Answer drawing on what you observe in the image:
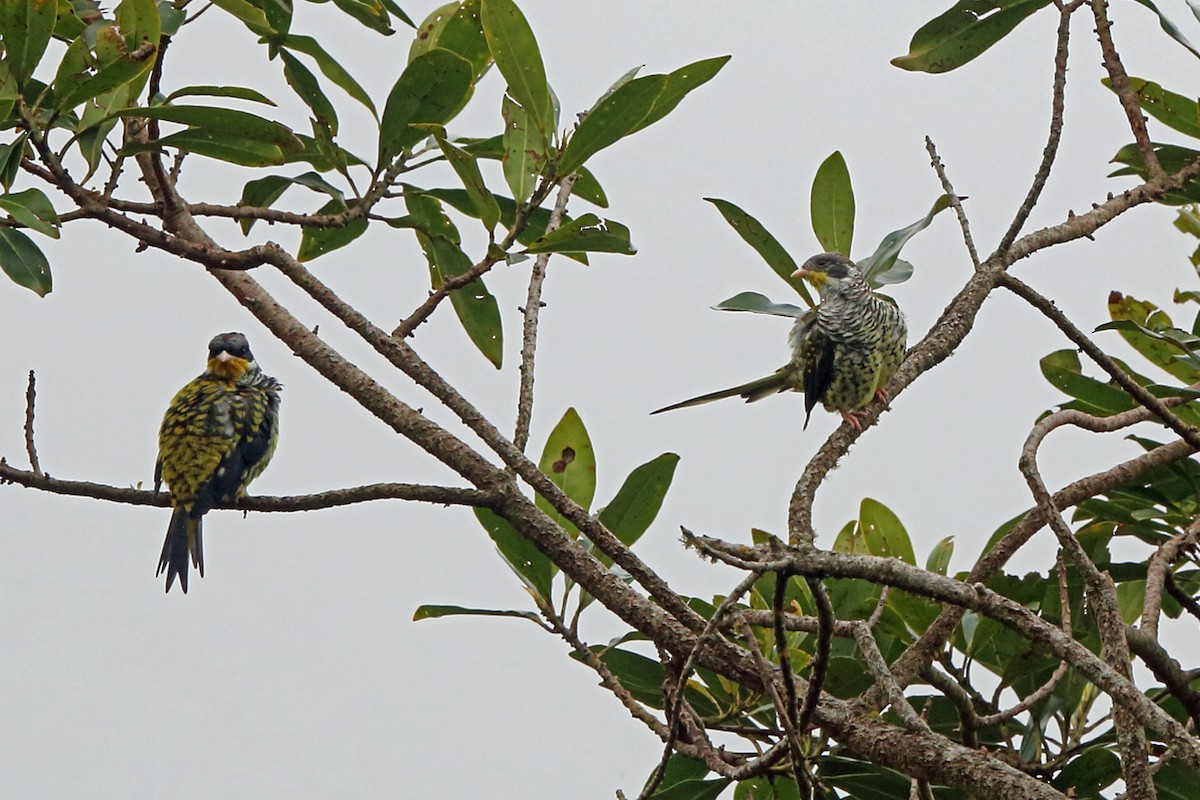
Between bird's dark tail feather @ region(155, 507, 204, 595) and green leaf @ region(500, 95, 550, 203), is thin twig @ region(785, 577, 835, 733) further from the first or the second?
bird's dark tail feather @ region(155, 507, 204, 595)

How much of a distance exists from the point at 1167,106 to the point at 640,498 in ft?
5.88

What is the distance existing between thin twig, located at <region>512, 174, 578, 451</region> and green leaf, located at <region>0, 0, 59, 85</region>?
1.08 meters

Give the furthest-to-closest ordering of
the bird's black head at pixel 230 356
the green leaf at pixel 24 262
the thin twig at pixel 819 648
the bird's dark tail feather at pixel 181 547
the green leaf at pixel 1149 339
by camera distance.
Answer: the bird's black head at pixel 230 356
the bird's dark tail feather at pixel 181 547
the green leaf at pixel 1149 339
the green leaf at pixel 24 262
the thin twig at pixel 819 648

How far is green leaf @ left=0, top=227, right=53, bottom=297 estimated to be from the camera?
266 cm

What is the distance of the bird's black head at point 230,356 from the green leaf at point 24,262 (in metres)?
2.28

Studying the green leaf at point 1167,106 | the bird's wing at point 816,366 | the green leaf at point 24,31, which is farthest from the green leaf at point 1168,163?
the green leaf at point 24,31

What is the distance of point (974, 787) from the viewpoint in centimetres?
195

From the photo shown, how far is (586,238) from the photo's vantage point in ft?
8.65

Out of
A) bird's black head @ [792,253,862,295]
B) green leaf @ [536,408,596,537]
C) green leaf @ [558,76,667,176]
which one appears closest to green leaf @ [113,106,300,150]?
green leaf @ [558,76,667,176]

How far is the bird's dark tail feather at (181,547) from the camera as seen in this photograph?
426cm

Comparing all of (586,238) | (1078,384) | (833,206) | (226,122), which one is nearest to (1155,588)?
(1078,384)

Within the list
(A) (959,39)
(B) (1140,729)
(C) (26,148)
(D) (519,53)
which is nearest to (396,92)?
(D) (519,53)

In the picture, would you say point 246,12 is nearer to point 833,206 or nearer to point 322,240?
point 322,240

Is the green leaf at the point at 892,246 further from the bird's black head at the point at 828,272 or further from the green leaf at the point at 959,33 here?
the bird's black head at the point at 828,272
